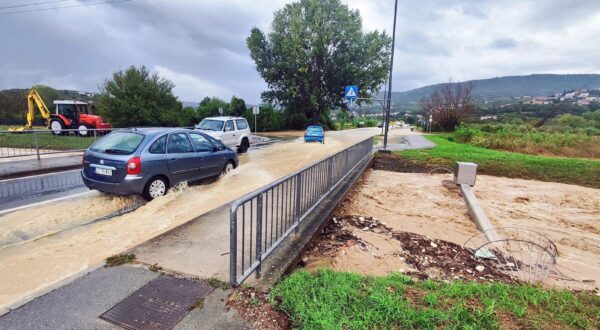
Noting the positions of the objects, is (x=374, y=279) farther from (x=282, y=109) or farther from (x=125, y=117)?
(x=282, y=109)

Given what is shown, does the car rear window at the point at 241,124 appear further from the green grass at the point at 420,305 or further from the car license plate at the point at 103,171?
the green grass at the point at 420,305

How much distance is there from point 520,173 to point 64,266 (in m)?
15.6

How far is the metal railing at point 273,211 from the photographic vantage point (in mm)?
3131

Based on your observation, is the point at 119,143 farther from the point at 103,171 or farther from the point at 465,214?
the point at 465,214

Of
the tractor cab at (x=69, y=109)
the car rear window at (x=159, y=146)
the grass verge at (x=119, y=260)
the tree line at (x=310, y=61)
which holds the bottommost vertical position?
the grass verge at (x=119, y=260)

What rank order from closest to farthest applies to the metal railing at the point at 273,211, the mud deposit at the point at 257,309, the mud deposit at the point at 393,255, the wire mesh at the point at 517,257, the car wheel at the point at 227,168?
the mud deposit at the point at 257,309 < the metal railing at the point at 273,211 < the mud deposit at the point at 393,255 < the wire mesh at the point at 517,257 < the car wheel at the point at 227,168

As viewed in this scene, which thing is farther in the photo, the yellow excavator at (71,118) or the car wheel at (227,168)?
the yellow excavator at (71,118)

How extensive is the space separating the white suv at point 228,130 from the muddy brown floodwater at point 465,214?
24.0ft

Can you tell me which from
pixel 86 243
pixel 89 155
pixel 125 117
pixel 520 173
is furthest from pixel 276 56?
pixel 86 243

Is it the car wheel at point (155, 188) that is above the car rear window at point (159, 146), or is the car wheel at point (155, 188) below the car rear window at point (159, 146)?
below

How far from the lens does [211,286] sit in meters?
3.11

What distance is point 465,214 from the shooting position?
815 centimetres

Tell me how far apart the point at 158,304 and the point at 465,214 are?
7798 mm

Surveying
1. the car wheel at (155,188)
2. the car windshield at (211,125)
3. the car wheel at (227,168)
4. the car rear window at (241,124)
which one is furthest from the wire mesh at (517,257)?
the car rear window at (241,124)
